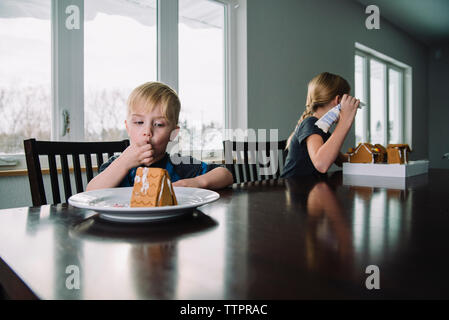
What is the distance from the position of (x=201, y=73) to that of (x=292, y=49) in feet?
3.48

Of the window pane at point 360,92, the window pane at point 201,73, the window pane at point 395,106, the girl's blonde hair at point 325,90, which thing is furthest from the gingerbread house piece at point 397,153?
the window pane at point 395,106

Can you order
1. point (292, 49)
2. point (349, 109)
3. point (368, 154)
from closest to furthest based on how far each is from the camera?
point (368, 154), point (349, 109), point (292, 49)

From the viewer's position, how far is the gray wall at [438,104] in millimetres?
6180

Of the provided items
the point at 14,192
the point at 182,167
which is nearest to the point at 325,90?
the point at 182,167

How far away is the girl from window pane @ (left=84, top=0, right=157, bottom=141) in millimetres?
1151

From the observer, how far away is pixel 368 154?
129cm

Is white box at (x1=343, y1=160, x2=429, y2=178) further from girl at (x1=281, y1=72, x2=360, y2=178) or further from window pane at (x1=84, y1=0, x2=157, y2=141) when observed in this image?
window pane at (x1=84, y1=0, x2=157, y2=141)

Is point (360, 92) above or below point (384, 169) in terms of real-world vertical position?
above

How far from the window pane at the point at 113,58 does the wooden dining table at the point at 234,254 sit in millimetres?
1514

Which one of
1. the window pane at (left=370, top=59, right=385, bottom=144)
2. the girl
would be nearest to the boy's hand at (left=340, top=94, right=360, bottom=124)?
the girl

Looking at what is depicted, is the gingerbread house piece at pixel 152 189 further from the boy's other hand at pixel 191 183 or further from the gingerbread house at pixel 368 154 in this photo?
the gingerbread house at pixel 368 154

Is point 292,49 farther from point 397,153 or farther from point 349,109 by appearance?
point 397,153

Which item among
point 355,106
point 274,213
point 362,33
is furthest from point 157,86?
point 362,33

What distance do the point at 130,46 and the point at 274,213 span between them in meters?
1.98
